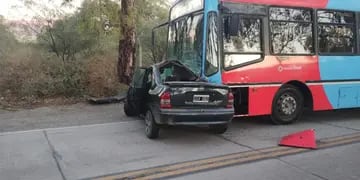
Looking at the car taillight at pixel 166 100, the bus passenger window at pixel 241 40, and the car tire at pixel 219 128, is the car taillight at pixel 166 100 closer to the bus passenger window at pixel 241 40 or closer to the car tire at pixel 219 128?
the car tire at pixel 219 128

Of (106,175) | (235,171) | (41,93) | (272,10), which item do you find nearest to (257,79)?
(272,10)

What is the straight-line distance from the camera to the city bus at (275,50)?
8.44 meters

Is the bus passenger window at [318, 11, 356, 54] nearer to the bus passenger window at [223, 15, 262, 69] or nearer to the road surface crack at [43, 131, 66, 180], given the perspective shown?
the bus passenger window at [223, 15, 262, 69]

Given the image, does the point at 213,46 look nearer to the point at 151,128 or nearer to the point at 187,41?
the point at 187,41

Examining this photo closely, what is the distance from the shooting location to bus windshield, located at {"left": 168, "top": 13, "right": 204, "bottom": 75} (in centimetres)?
867

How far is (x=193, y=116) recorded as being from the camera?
7.32 metres

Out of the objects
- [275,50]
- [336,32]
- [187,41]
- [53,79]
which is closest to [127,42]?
[53,79]

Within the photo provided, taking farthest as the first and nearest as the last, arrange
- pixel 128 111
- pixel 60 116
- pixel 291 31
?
pixel 60 116
pixel 128 111
pixel 291 31

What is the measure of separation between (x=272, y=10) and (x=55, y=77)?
8975mm

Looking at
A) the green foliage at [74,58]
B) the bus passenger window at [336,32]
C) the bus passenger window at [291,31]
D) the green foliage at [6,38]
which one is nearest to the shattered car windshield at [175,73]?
the bus passenger window at [291,31]

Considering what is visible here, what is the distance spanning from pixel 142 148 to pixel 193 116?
109cm

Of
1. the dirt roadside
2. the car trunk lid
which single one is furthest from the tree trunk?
the car trunk lid

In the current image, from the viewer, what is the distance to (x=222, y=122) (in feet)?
24.8

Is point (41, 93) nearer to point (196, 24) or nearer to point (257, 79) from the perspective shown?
point (196, 24)
